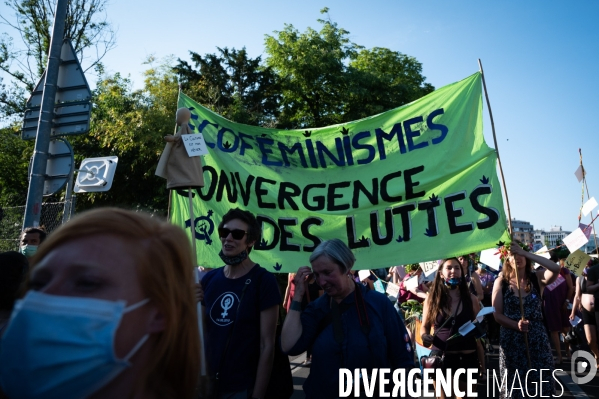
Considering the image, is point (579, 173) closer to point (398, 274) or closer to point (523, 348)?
point (398, 274)

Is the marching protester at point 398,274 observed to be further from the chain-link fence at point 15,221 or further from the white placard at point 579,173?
the chain-link fence at point 15,221

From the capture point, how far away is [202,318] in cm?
372

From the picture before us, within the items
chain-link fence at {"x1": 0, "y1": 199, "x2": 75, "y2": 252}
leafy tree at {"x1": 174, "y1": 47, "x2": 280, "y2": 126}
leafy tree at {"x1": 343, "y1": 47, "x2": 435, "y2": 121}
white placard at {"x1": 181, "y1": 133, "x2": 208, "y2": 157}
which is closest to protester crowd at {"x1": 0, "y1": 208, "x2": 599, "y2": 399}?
white placard at {"x1": 181, "y1": 133, "x2": 208, "y2": 157}

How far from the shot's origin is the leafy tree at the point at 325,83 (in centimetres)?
2888

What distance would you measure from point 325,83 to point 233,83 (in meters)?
8.26

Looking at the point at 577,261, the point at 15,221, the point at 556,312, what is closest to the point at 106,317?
the point at 15,221

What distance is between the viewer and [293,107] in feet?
102

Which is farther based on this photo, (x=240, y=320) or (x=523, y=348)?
(x=523, y=348)

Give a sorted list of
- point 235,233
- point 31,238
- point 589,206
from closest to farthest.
Result: 1. point 235,233
2. point 31,238
3. point 589,206

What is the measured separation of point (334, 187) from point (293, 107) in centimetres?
2589

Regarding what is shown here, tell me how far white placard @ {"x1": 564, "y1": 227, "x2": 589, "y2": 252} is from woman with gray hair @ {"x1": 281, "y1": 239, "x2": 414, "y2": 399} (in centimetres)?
468

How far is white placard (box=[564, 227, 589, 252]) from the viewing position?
23.9 feet

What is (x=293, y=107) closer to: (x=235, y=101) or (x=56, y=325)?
(x=235, y=101)

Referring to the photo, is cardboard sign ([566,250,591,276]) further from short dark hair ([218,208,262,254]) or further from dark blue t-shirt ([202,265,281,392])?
dark blue t-shirt ([202,265,281,392])
